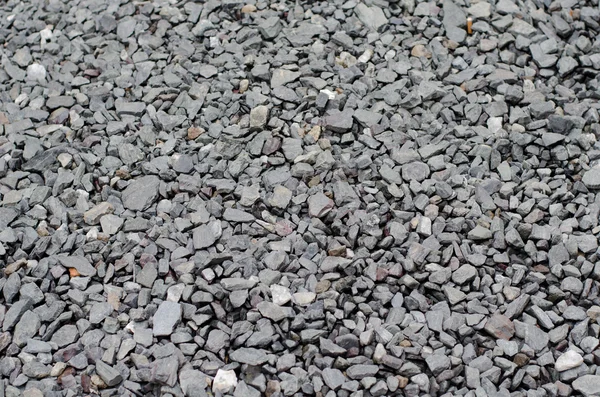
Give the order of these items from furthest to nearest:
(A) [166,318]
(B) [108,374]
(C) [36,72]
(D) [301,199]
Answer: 1. (C) [36,72]
2. (D) [301,199]
3. (A) [166,318]
4. (B) [108,374]

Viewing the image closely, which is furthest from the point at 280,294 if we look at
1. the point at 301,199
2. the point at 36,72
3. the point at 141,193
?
the point at 36,72

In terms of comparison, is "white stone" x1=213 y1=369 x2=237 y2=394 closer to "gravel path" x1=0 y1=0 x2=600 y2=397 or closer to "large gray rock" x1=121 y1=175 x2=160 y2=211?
"gravel path" x1=0 y1=0 x2=600 y2=397

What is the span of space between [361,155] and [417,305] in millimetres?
860

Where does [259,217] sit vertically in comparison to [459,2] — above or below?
below

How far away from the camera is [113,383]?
2941mm

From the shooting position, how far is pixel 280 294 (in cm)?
313

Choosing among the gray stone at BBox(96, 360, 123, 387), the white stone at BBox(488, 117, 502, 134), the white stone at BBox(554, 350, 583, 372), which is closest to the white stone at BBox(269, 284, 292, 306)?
the gray stone at BBox(96, 360, 123, 387)

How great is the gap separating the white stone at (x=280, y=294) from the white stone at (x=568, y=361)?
1119 mm

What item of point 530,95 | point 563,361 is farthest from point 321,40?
point 563,361

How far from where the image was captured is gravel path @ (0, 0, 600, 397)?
3014mm

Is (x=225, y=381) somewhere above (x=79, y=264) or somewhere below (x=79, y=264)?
below

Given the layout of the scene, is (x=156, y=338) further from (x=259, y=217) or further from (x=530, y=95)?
(x=530, y=95)

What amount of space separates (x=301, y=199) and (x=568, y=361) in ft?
4.42

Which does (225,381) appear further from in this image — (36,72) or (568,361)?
(36,72)
